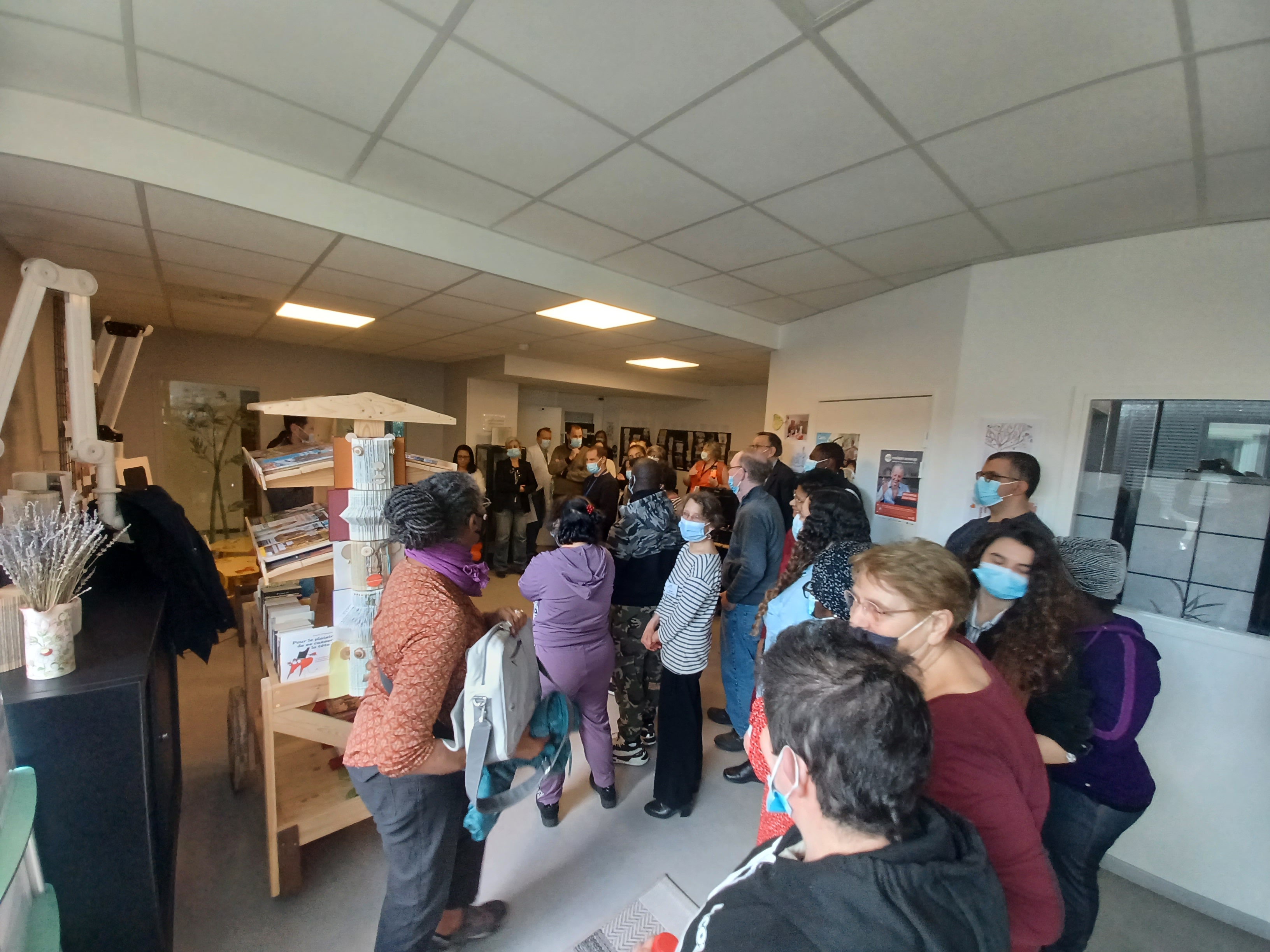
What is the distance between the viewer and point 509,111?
5.18ft

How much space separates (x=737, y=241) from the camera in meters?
2.51

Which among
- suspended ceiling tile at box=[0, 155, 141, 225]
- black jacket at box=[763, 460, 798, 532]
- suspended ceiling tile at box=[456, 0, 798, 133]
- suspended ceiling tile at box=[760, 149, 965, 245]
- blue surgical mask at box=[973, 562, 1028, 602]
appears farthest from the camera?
black jacket at box=[763, 460, 798, 532]

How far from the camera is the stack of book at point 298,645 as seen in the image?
67.2 inches

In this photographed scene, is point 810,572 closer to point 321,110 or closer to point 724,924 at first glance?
point 724,924

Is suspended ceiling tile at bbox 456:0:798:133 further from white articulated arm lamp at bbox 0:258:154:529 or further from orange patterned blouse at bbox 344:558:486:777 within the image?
white articulated arm lamp at bbox 0:258:154:529

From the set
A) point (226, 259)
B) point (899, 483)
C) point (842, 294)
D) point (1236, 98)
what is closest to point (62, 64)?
point (226, 259)

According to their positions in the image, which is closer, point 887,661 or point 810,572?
point 887,661

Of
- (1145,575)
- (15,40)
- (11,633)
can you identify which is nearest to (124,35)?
(15,40)

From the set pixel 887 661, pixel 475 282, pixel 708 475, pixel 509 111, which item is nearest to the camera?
pixel 887 661

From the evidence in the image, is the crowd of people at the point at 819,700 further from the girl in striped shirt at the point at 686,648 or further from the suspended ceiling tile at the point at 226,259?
the suspended ceiling tile at the point at 226,259

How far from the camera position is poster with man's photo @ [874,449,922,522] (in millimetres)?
3164

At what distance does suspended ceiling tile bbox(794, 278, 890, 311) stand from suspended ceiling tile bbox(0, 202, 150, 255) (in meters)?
3.61

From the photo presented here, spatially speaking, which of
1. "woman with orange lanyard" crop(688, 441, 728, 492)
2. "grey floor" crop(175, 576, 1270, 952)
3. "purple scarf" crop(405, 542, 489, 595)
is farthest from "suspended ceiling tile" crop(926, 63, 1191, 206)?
"woman with orange lanyard" crop(688, 441, 728, 492)

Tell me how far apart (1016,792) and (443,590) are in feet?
4.14
